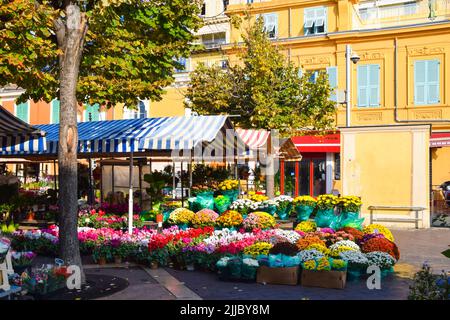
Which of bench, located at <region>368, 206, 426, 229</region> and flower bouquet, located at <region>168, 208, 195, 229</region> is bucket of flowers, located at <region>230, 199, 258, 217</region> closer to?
flower bouquet, located at <region>168, 208, 195, 229</region>

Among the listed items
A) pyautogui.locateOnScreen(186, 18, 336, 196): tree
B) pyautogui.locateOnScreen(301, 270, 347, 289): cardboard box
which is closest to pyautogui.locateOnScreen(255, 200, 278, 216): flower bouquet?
pyautogui.locateOnScreen(301, 270, 347, 289): cardboard box

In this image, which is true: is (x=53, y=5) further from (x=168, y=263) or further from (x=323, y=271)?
(x=323, y=271)

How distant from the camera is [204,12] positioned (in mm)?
37156

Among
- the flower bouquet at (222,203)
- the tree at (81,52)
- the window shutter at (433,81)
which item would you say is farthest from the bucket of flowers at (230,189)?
the window shutter at (433,81)

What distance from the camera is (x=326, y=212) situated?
44.7ft

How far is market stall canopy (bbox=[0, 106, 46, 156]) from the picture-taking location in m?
12.7

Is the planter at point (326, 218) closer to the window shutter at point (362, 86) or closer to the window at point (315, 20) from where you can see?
the window shutter at point (362, 86)

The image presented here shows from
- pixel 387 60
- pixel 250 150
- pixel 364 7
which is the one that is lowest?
pixel 250 150

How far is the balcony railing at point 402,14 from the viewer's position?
28.7 metres

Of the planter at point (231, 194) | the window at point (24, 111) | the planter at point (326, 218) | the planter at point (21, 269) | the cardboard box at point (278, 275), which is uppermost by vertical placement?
the window at point (24, 111)

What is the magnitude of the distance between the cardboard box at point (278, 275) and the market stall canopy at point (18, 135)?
22.2 feet

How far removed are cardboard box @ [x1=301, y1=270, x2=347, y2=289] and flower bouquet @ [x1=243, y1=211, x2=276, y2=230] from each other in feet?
12.3

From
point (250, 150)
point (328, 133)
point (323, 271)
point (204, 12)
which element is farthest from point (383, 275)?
point (204, 12)
